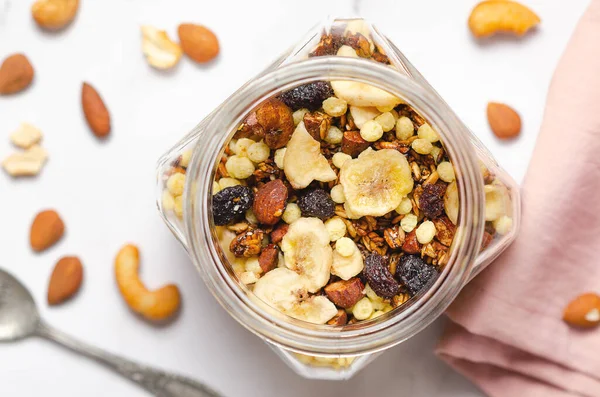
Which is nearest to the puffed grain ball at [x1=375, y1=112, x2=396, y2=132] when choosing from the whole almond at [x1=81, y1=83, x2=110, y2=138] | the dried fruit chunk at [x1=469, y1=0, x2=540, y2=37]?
the dried fruit chunk at [x1=469, y1=0, x2=540, y2=37]

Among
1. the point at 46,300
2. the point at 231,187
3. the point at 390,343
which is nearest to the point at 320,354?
the point at 390,343

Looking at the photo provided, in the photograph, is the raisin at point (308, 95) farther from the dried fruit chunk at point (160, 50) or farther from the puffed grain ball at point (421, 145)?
the dried fruit chunk at point (160, 50)

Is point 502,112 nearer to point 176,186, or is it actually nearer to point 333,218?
point 333,218

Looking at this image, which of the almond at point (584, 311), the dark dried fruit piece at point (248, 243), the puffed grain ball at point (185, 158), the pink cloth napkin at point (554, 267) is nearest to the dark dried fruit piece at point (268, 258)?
the dark dried fruit piece at point (248, 243)

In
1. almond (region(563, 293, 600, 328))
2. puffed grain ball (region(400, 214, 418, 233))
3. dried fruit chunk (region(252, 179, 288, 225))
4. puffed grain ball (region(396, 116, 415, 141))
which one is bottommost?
almond (region(563, 293, 600, 328))

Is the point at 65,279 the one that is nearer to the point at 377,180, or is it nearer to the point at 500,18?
the point at 377,180

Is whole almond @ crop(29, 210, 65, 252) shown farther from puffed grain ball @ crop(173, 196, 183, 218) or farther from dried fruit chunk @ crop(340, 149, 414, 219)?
dried fruit chunk @ crop(340, 149, 414, 219)

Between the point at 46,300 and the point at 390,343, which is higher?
the point at 46,300
